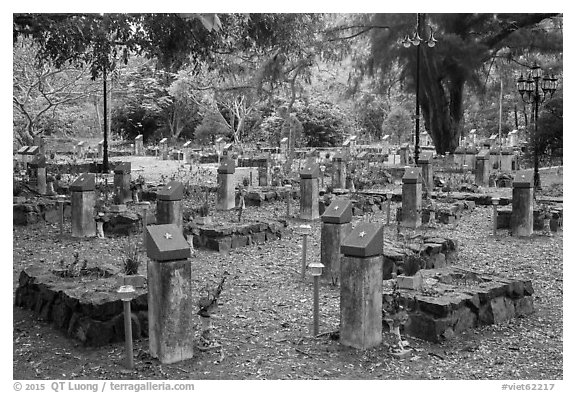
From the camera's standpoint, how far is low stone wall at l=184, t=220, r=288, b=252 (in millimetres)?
10273

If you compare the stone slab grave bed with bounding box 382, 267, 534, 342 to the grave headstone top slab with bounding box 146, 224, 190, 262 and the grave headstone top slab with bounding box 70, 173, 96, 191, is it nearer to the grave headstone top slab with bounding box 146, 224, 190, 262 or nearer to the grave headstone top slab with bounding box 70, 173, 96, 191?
the grave headstone top slab with bounding box 146, 224, 190, 262

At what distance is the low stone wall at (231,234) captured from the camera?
1027 centimetres

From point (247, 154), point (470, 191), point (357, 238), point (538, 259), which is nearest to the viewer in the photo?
point (357, 238)

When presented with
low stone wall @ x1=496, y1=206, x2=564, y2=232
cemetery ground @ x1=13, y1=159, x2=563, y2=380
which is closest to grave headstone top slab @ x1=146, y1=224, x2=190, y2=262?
cemetery ground @ x1=13, y1=159, x2=563, y2=380

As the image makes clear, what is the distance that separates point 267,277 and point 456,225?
5.59 m

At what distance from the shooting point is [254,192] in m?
15.6

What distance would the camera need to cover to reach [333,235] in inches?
311

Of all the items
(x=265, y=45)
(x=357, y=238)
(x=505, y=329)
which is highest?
(x=265, y=45)

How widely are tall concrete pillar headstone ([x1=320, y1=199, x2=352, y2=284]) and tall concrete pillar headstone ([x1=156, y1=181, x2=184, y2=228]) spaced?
3.12 metres

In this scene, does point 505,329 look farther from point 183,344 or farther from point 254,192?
point 254,192

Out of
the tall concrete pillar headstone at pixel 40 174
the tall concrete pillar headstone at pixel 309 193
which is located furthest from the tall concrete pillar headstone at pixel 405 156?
the tall concrete pillar headstone at pixel 40 174

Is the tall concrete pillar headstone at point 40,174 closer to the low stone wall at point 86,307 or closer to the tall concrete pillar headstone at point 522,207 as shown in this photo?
the low stone wall at point 86,307

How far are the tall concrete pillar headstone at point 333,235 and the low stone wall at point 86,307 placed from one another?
2512mm

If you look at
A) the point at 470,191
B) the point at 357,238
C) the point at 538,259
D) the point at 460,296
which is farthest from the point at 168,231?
the point at 470,191
